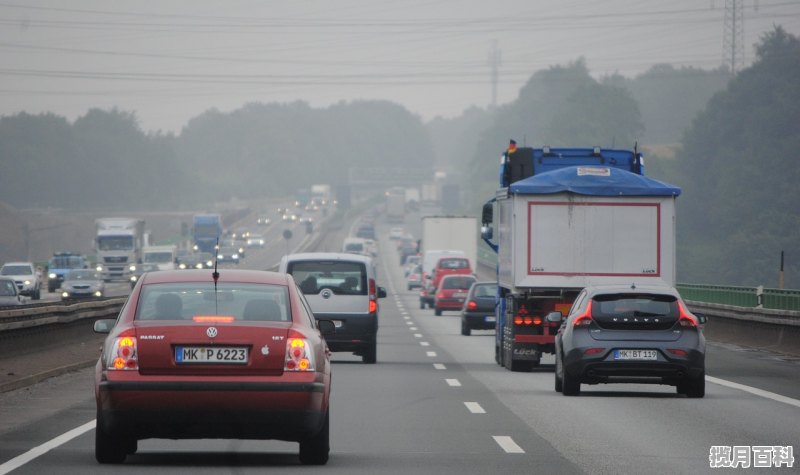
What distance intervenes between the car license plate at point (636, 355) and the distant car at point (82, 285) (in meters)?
50.3

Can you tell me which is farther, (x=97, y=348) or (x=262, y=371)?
(x=97, y=348)

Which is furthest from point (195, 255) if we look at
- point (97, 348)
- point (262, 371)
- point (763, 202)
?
point (262, 371)

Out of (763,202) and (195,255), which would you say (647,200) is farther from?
(763,202)

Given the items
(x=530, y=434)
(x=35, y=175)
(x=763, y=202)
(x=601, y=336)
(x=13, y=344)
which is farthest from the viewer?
(x=35, y=175)

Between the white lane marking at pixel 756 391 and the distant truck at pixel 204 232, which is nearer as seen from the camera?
the white lane marking at pixel 756 391

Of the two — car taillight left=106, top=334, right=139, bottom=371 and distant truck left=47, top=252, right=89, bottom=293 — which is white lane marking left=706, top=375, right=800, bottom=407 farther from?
distant truck left=47, top=252, right=89, bottom=293

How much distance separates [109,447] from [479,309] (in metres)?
25.9

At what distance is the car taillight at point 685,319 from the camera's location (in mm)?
18250

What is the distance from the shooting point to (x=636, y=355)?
59.3 feet

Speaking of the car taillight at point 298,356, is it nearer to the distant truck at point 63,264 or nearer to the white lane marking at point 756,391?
the white lane marking at point 756,391

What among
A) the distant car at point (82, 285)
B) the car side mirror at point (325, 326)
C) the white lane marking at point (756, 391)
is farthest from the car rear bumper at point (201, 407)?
the distant car at point (82, 285)

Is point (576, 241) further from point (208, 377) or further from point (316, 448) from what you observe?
point (208, 377)

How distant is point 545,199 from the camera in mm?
22766

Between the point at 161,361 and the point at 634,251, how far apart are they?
41.7 ft
